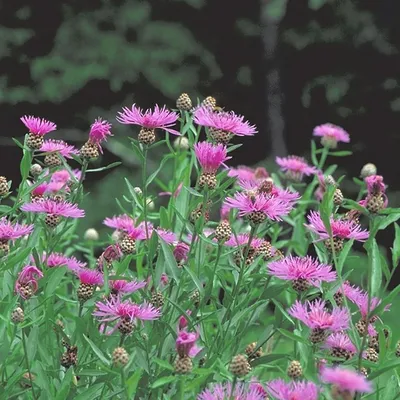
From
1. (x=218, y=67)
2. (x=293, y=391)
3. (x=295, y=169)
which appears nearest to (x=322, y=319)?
(x=293, y=391)

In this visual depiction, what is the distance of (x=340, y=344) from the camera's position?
1.28 m

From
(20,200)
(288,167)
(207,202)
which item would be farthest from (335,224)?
(288,167)

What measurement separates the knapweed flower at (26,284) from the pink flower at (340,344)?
41 centimetres

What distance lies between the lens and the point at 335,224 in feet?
4.49

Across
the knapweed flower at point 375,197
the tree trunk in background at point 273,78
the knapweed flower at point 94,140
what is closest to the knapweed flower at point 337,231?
the knapweed flower at point 375,197

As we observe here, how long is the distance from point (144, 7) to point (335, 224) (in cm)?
332

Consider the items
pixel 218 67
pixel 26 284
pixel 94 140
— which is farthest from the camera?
pixel 218 67

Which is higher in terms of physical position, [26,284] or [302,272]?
[302,272]

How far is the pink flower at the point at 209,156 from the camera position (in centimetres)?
135

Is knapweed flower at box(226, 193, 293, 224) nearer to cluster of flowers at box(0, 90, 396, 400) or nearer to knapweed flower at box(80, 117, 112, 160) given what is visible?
cluster of flowers at box(0, 90, 396, 400)

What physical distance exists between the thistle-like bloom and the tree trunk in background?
3.32m

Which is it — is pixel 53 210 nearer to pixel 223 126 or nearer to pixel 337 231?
pixel 223 126

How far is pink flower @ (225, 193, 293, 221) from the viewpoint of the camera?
129cm

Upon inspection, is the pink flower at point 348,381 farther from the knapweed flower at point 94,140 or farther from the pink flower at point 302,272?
the knapweed flower at point 94,140
